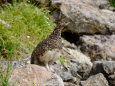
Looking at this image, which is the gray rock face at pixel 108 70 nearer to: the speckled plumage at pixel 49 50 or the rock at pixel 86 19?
the speckled plumage at pixel 49 50

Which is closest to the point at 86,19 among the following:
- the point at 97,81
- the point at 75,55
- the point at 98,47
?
the point at 98,47

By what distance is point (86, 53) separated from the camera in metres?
13.2

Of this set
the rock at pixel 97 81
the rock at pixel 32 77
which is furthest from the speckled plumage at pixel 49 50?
the rock at pixel 97 81

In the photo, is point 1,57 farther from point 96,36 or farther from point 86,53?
point 96,36

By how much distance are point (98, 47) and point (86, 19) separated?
123 centimetres

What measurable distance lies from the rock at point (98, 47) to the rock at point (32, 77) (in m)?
6.00

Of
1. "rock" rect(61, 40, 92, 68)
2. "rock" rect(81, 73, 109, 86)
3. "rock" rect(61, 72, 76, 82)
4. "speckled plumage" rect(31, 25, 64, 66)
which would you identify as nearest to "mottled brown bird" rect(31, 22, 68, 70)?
"speckled plumage" rect(31, 25, 64, 66)

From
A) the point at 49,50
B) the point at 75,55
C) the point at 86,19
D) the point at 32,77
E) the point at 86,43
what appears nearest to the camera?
the point at 32,77

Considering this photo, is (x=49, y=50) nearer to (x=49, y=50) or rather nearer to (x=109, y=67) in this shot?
(x=49, y=50)

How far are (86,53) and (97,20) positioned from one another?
4.69ft

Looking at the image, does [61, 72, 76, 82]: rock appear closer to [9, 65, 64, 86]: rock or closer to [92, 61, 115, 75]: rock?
[92, 61, 115, 75]: rock

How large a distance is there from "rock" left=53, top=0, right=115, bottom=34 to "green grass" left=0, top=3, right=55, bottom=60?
77cm

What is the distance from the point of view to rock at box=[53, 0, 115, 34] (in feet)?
45.6

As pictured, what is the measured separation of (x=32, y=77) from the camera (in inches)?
274
